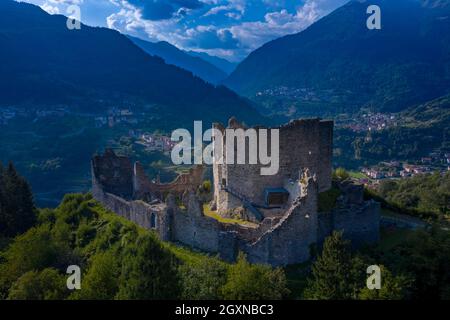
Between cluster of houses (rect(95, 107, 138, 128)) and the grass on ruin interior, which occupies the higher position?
cluster of houses (rect(95, 107, 138, 128))

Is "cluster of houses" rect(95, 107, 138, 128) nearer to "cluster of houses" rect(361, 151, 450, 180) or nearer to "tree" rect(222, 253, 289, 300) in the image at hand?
"cluster of houses" rect(361, 151, 450, 180)

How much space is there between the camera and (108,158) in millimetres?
47906

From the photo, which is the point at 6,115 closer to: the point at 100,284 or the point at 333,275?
the point at 100,284

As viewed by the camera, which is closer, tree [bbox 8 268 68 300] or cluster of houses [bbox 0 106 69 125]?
tree [bbox 8 268 68 300]

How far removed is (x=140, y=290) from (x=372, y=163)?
350 ft

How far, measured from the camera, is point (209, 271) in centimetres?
2672

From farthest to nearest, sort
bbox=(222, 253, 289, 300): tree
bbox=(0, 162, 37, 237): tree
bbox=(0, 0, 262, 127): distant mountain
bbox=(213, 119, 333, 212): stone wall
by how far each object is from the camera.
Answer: bbox=(0, 0, 262, 127): distant mountain, bbox=(0, 162, 37, 237): tree, bbox=(213, 119, 333, 212): stone wall, bbox=(222, 253, 289, 300): tree

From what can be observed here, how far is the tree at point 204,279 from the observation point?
2522 cm

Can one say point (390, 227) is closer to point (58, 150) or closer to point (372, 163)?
point (372, 163)

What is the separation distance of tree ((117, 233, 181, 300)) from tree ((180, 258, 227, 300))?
77 centimetres

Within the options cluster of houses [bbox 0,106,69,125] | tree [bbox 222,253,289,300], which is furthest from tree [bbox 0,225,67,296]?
cluster of houses [bbox 0,106,69,125]

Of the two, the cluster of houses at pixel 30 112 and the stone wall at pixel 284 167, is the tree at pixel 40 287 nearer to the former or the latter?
the stone wall at pixel 284 167

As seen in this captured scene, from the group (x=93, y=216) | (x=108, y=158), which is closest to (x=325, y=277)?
(x=93, y=216)

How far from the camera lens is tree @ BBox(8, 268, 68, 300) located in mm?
27938
